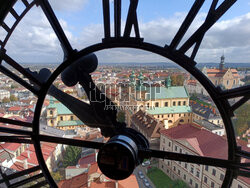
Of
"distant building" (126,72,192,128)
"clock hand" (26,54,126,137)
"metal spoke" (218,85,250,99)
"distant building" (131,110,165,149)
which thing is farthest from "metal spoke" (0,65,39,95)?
"distant building" (126,72,192,128)

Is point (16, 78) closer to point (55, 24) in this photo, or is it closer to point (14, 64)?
point (14, 64)

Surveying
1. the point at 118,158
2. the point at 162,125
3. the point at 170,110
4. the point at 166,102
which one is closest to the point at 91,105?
the point at 118,158

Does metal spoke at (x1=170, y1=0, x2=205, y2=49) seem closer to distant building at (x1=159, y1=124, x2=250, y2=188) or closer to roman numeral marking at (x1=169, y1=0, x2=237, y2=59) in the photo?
roman numeral marking at (x1=169, y1=0, x2=237, y2=59)

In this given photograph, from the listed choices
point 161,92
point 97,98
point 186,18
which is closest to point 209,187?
point 161,92

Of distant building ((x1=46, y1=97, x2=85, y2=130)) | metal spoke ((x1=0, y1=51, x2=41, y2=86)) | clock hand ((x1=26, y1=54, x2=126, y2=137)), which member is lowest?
distant building ((x1=46, y1=97, x2=85, y2=130))

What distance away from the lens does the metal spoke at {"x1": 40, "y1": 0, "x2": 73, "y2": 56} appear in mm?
1329

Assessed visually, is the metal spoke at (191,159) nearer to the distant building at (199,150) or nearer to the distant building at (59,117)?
the distant building at (199,150)

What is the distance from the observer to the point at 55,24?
137 centimetres

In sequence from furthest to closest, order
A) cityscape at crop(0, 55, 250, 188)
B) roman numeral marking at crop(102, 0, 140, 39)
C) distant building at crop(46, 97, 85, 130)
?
distant building at crop(46, 97, 85, 130) < cityscape at crop(0, 55, 250, 188) < roman numeral marking at crop(102, 0, 140, 39)

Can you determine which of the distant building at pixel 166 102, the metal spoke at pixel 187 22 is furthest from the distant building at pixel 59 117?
the metal spoke at pixel 187 22

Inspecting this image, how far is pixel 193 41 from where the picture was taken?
4.09 ft

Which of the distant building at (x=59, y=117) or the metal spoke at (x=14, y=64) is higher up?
the metal spoke at (x=14, y=64)

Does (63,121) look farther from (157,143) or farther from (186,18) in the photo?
(186,18)

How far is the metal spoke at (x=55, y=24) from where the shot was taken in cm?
133
